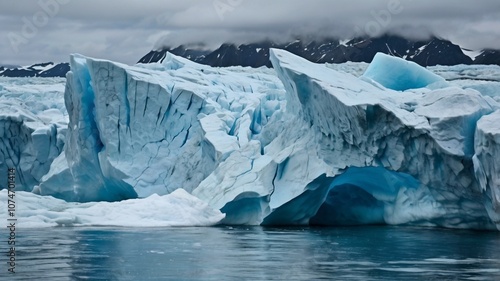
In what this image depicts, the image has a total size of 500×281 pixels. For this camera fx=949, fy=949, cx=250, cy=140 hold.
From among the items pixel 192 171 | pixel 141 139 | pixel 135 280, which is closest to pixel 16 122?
pixel 141 139

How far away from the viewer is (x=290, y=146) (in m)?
16.7

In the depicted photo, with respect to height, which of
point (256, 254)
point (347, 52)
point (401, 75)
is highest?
point (347, 52)

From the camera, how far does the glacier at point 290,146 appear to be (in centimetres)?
1498

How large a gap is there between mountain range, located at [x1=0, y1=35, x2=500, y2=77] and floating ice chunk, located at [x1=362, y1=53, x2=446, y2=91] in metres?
26.1

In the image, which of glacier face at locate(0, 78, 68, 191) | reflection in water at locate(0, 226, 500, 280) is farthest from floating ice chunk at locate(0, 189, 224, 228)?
glacier face at locate(0, 78, 68, 191)

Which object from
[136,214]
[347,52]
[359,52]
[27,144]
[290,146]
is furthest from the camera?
[347,52]

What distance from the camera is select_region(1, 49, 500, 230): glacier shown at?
49.2 ft

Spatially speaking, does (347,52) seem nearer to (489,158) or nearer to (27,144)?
(27,144)

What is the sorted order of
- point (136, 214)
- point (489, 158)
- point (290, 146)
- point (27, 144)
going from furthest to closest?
point (27, 144), point (136, 214), point (290, 146), point (489, 158)

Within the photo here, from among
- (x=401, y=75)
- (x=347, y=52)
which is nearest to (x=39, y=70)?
(x=347, y=52)

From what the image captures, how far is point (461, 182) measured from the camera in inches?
584

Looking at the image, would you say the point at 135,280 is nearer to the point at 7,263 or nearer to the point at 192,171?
the point at 7,263

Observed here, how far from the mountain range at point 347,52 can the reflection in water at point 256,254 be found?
3121 centimetres

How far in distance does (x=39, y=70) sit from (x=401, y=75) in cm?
4987
